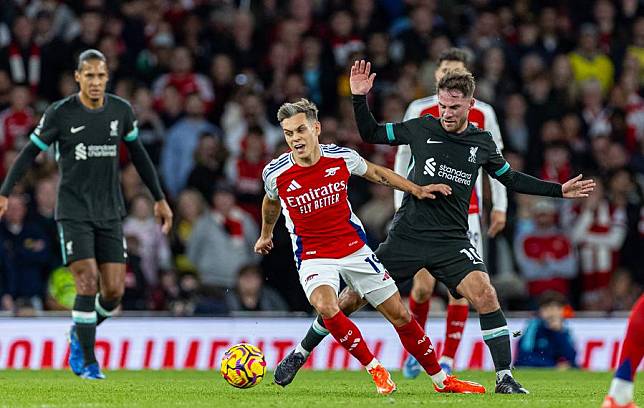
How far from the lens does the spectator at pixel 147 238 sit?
53.0ft

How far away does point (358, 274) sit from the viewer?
980cm

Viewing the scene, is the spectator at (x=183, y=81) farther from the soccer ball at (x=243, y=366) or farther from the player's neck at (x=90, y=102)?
the soccer ball at (x=243, y=366)

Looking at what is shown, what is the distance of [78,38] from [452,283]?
365 inches

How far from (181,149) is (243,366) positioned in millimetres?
7647

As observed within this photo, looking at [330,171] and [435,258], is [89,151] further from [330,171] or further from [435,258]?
[435,258]

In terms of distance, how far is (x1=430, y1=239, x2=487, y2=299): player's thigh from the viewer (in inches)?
384

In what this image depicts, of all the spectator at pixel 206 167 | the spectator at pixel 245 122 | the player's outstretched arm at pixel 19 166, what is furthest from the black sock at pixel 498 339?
the spectator at pixel 245 122

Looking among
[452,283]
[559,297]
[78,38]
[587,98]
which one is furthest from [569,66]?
[452,283]

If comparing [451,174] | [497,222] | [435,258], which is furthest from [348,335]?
[497,222]

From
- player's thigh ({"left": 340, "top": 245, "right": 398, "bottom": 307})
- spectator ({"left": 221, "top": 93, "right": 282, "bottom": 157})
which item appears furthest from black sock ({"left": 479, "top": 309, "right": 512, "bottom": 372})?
spectator ({"left": 221, "top": 93, "right": 282, "bottom": 157})

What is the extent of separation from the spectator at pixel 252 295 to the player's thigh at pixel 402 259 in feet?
19.0

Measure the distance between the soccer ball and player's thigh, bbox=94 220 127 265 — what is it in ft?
7.03

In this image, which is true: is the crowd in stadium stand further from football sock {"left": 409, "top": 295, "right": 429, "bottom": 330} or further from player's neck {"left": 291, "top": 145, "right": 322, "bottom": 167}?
player's neck {"left": 291, "top": 145, "right": 322, "bottom": 167}

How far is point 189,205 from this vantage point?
16.4 meters
